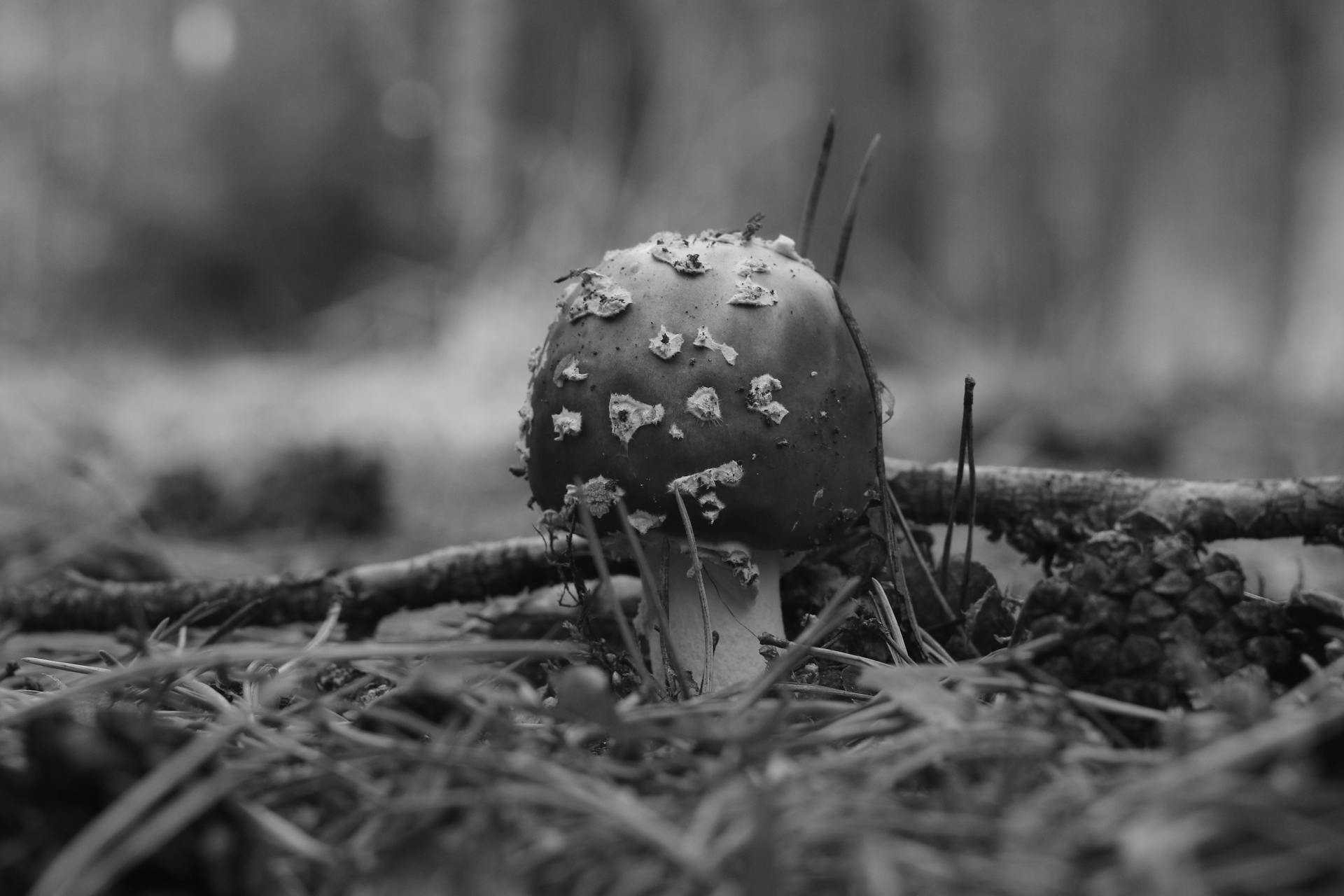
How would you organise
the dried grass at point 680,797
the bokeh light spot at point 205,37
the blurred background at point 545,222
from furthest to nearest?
the bokeh light spot at point 205,37
the blurred background at point 545,222
the dried grass at point 680,797

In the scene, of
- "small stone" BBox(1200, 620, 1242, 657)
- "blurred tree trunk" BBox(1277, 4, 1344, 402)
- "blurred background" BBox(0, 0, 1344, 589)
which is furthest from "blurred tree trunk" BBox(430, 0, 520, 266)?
"small stone" BBox(1200, 620, 1242, 657)

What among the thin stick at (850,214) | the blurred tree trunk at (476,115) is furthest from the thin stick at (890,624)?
the blurred tree trunk at (476,115)

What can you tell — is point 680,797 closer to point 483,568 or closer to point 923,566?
point 923,566

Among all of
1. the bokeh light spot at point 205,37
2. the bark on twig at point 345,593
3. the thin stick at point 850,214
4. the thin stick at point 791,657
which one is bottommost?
the thin stick at point 791,657

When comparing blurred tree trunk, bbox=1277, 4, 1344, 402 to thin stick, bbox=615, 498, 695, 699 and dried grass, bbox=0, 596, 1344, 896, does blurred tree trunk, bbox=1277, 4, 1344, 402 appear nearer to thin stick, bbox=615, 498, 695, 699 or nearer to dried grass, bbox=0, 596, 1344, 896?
thin stick, bbox=615, 498, 695, 699

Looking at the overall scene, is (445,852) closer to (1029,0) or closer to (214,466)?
(214,466)

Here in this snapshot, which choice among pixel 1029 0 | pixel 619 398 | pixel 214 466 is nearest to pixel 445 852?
pixel 619 398

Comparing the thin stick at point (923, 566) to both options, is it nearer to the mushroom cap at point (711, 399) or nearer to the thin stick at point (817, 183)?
the mushroom cap at point (711, 399)
